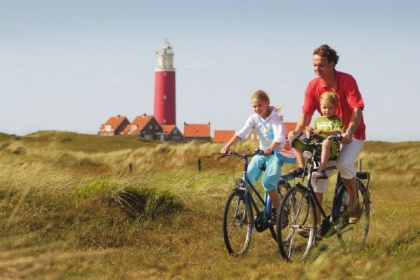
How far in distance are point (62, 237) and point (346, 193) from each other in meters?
3.98

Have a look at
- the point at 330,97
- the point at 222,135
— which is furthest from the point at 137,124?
the point at 330,97

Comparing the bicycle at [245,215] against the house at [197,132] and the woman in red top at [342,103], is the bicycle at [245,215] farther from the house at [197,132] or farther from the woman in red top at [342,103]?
the house at [197,132]

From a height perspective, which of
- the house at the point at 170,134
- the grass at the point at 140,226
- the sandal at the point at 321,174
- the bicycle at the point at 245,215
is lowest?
the house at the point at 170,134

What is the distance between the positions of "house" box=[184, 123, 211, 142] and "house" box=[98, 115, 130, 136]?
9893 mm

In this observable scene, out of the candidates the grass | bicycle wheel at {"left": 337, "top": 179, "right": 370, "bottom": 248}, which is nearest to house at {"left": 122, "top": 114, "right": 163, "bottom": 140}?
the grass

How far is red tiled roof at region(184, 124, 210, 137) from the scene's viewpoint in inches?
4437

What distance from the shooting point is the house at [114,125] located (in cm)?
11356

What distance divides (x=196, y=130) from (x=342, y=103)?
105 m

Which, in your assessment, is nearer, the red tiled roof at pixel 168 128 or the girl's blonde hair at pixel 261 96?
the girl's blonde hair at pixel 261 96

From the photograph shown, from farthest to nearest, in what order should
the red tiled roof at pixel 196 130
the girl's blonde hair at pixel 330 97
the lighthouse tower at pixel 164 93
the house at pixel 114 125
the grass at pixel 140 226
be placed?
the lighthouse tower at pixel 164 93 → the house at pixel 114 125 → the red tiled roof at pixel 196 130 → the girl's blonde hair at pixel 330 97 → the grass at pixel 140 226

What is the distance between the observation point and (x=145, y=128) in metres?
108

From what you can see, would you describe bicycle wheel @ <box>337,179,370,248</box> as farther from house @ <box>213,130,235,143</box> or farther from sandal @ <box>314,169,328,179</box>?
house @ <box>213,130,235,143</box>

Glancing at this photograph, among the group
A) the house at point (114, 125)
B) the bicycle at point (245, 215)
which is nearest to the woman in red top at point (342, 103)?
the bicycle at point (245, 215)

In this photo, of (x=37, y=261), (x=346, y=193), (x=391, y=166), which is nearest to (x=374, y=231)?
(x=346, y=193)
